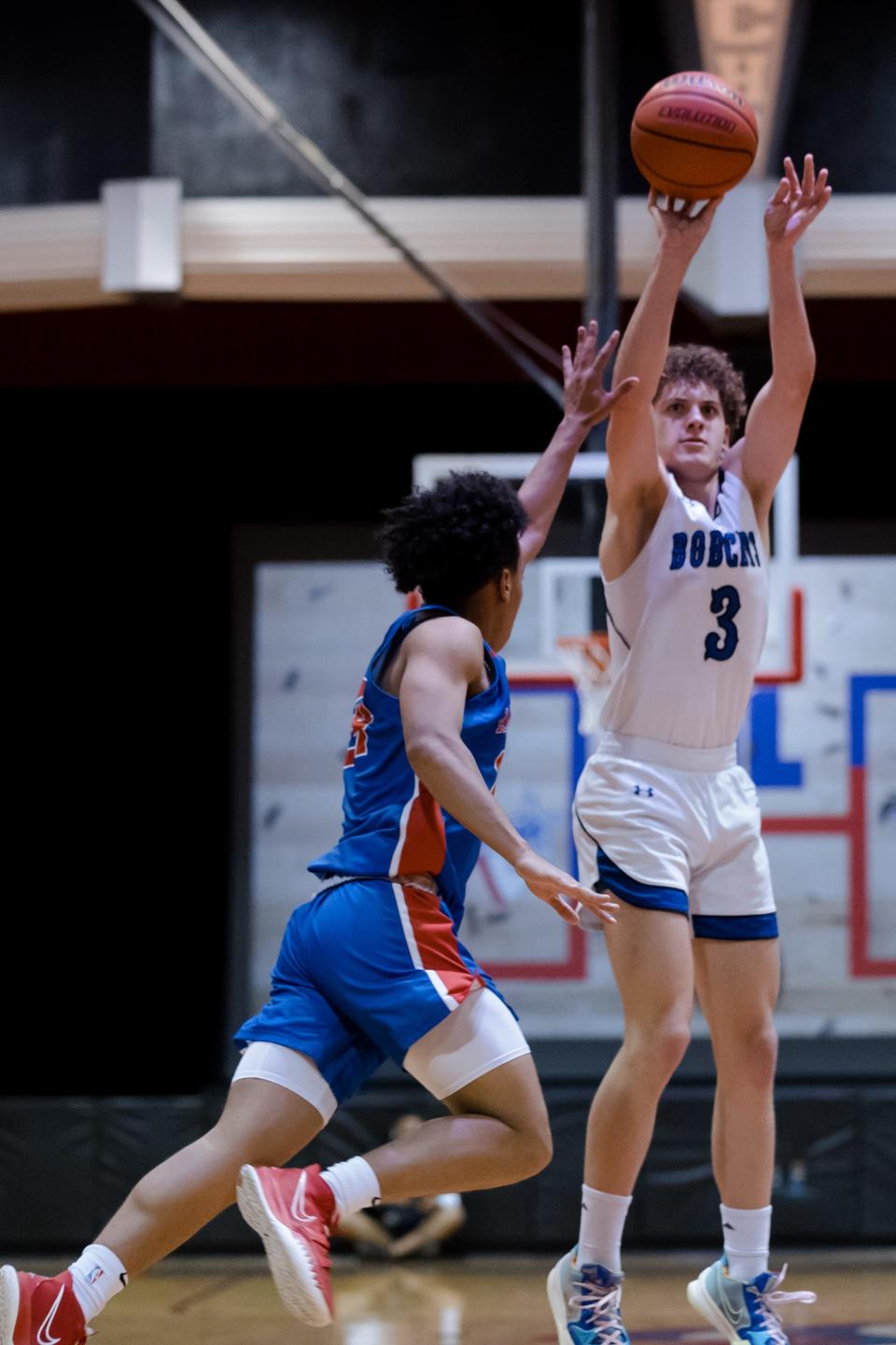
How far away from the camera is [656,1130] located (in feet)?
19.2

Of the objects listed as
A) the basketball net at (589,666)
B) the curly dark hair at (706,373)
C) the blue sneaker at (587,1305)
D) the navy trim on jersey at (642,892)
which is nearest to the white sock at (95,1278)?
the blue sneaker at (587,1305)

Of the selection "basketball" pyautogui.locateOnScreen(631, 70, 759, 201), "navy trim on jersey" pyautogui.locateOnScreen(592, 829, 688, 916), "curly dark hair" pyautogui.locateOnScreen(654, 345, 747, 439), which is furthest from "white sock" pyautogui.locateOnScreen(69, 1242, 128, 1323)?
"basketball" pyautogui.locateOnScreen(631, 70, 759, 201)

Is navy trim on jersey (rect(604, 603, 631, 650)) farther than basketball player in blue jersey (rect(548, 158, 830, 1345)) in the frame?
Yes

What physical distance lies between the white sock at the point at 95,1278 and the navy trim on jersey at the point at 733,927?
125 centimetres

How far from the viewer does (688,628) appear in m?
3.34

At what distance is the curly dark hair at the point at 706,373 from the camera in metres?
3.46

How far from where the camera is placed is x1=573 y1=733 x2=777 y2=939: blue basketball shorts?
3.23m

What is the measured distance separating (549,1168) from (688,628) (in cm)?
300

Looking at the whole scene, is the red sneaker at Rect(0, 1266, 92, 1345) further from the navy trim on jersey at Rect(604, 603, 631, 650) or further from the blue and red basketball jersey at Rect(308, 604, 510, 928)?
the navy trim on jersey at Rect(604, 603, 631, 650)

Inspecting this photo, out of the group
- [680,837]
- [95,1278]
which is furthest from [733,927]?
[95,1278]

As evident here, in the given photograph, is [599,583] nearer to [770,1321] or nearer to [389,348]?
[389,348]

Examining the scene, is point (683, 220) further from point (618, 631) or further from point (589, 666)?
point (589, 666)

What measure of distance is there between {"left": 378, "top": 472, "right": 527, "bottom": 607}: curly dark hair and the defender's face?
1.70ft

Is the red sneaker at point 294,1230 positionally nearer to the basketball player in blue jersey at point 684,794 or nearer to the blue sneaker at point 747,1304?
the basketball player in blue jersey at point 684,794
